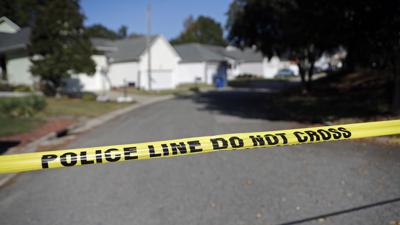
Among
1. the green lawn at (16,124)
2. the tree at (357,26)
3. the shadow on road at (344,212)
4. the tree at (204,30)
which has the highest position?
the tree at (204,30)

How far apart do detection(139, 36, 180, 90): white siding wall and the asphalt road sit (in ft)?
88.2

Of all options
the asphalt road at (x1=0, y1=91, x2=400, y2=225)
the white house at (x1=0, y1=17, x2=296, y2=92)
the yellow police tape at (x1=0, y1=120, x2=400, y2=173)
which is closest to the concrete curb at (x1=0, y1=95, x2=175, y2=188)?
the asphalt road at (x1=0, y1=91, x2=400, y2=225)

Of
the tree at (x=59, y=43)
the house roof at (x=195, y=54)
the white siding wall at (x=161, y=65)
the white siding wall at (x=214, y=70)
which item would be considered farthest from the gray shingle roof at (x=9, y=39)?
the white siding wall at (x=214, y=70)

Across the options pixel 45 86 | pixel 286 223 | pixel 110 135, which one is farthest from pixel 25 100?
pixel 286 223

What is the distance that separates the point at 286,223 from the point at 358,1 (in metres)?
8.34

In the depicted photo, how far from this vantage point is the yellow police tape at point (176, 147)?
2.44m

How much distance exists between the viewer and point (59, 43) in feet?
63.3

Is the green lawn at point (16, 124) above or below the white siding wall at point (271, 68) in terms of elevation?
below

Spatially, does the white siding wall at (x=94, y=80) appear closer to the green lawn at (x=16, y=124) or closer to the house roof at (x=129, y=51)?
the house roof at (x=129, y=51)

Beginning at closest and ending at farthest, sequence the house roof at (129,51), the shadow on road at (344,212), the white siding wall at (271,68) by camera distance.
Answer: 1. the shadow on road at (344,212)
2. the house roof at (129,51)
3. the white siding wall at (271,68)

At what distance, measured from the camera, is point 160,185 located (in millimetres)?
5172

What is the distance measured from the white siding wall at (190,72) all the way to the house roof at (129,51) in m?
9.19

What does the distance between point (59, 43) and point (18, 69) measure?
7.39m

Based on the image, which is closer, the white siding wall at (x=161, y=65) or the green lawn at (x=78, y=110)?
the green lawn at (x=78, y=110)
